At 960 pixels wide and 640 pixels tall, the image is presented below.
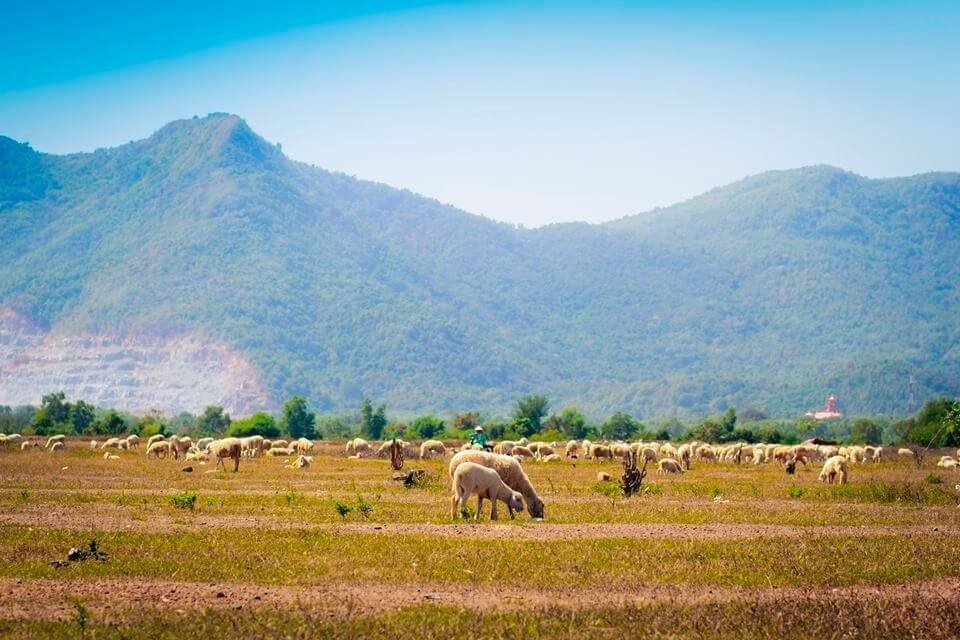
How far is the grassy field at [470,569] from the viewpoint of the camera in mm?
13219

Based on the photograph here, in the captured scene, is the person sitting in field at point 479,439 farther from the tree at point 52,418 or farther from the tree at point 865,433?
the tree at point 865,433

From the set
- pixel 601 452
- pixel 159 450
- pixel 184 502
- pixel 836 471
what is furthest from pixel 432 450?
pixel 184 502

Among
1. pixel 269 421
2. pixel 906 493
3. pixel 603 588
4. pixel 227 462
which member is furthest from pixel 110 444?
pixel 603 588

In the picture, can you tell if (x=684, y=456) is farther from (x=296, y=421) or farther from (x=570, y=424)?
(x=296, y=421)

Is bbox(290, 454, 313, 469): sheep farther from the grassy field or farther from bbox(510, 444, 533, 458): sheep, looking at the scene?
Result: the grassy field

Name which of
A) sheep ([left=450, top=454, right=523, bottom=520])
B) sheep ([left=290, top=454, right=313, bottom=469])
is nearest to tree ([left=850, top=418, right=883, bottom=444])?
sheep ([left=290, top=454, right=313, bottom=469])

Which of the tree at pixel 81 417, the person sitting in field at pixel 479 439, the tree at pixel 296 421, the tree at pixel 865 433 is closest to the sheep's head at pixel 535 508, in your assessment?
the person sitting in field at pixel 479 439

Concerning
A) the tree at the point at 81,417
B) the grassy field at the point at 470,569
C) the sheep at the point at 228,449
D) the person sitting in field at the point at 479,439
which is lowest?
the grassy field at the point at 470,569

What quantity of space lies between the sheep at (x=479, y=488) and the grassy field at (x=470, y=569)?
557 mm

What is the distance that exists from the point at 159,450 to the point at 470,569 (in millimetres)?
46737

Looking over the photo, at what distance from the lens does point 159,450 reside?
60.0 meters

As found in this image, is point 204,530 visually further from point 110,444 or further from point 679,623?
point 110,444

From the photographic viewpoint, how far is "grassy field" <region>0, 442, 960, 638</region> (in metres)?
13.2

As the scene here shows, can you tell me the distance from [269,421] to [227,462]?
71.6 meters
